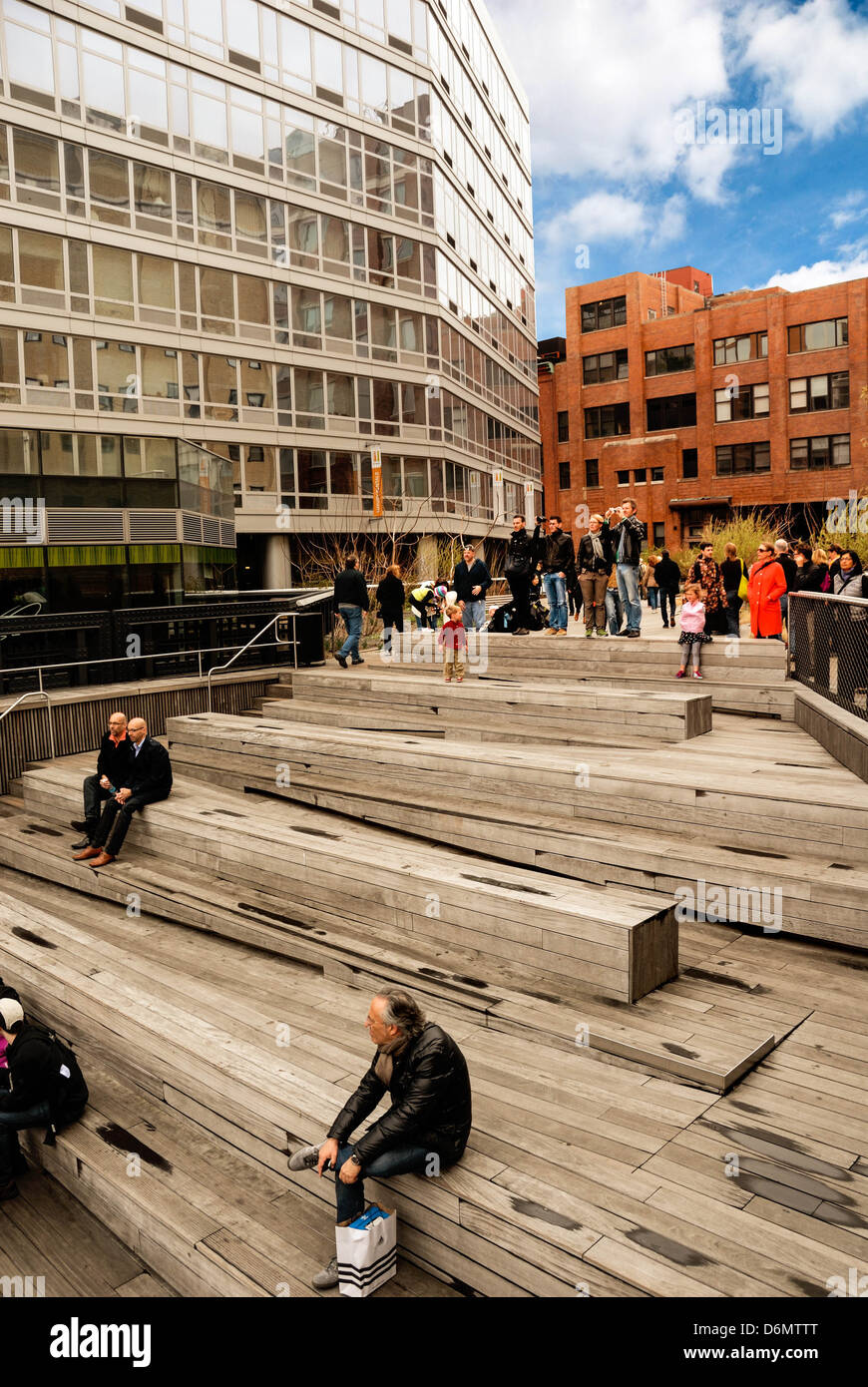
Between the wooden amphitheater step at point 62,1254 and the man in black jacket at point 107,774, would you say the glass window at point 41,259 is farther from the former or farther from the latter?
the wooden amphitheater step at point 62,1254

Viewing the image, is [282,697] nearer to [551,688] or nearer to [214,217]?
[551,688]

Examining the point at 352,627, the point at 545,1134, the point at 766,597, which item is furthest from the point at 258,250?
the point at 545,1134

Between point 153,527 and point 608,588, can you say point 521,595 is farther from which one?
point 153,527

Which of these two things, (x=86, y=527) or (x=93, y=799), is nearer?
(x=93, y=799)

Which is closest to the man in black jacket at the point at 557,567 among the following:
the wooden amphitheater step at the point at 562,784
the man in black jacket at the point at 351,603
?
the man in black jacket at the point at 351,603

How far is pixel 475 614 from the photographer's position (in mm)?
15883

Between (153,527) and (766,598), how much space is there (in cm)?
1066

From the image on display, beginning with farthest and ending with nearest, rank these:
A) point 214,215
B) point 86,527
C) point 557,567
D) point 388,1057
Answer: point 214,215 < point 86,527 < point 557,567 < point 388,1057

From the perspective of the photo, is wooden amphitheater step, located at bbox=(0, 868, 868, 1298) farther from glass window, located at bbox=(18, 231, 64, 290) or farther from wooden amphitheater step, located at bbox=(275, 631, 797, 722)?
Result: glass window, located at bbox=(18, 231, 64, 290)

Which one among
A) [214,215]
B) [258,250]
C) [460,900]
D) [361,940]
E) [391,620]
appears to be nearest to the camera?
[460,900]

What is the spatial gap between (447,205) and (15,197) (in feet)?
58.2

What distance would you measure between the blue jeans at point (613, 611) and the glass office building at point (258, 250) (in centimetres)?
848

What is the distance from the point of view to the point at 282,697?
15922 mm

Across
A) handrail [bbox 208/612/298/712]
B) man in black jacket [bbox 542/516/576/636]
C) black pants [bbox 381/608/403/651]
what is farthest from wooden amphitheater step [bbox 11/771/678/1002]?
black pants [bbox 381/608/403/651]
